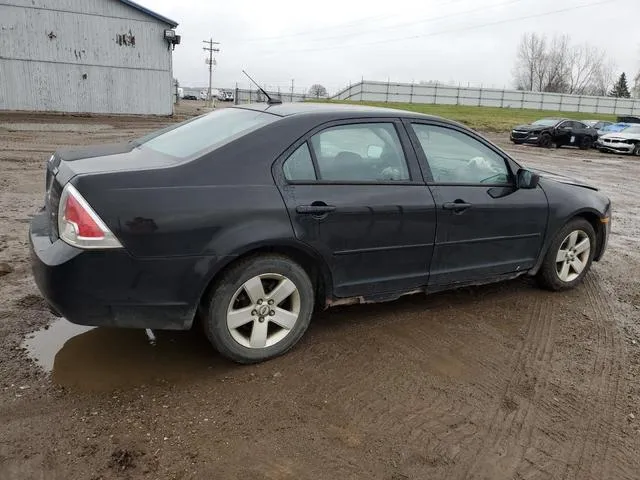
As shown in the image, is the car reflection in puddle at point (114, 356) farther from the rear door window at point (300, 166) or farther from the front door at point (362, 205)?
the rear door window at point (300, 166)

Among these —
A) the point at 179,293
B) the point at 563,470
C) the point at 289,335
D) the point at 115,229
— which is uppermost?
the point at 115,229

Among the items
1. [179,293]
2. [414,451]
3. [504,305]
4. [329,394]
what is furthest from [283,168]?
[504,305]

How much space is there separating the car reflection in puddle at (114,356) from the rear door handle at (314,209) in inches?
44.1

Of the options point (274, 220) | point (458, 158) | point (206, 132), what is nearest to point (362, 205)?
point (274, 220)

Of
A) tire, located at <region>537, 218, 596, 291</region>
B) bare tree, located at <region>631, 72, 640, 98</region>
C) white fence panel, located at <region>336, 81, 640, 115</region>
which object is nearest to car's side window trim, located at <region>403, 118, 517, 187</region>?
tire, located at <region>537, 218, 596, 291</region>

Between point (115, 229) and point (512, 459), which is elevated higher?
point (115, 229)

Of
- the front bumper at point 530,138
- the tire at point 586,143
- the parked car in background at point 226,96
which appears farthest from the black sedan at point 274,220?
the parked car in background at point 226,96

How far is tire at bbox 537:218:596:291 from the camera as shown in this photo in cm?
490

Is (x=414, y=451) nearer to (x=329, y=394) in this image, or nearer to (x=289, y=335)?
(x=329, y=394)

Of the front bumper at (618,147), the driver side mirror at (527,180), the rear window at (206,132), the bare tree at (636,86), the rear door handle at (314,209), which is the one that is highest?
the bare tree at (636,86)

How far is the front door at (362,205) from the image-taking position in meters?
3.51

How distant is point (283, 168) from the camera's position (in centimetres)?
347

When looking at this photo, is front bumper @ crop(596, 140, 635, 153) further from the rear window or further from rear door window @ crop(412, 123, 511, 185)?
the rear window

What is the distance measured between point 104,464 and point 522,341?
2965mm
